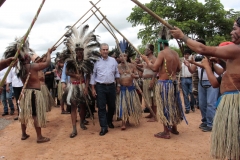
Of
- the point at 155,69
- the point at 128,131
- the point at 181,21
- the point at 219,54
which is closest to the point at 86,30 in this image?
the point at 155,69

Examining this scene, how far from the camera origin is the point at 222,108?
297 cm

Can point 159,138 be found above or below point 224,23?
below

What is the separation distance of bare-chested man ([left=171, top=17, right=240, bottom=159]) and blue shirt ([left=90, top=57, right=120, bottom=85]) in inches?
113

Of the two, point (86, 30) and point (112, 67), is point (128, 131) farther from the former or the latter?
point (86, 30)

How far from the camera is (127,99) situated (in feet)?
19.1

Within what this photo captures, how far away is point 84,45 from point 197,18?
1757cm

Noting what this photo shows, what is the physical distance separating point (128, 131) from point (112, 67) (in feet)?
4.83

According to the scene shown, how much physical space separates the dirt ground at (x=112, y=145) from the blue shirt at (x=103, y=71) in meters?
1.17

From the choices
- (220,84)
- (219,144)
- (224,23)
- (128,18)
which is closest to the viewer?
(219,144)

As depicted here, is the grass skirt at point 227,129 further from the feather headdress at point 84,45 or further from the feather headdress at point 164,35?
the feather headdress at point 84,45

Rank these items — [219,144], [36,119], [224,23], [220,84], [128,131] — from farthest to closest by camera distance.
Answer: [224,23] → [128,131] → [36,119] → [220,84] → [219,144]

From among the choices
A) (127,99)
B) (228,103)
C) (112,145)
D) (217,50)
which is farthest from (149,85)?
(217,50)

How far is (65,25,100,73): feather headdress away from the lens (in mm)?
5570

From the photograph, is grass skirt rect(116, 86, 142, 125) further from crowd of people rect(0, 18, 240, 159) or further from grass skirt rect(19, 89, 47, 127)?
grass skirt rect(19, 89, 47, 127)
